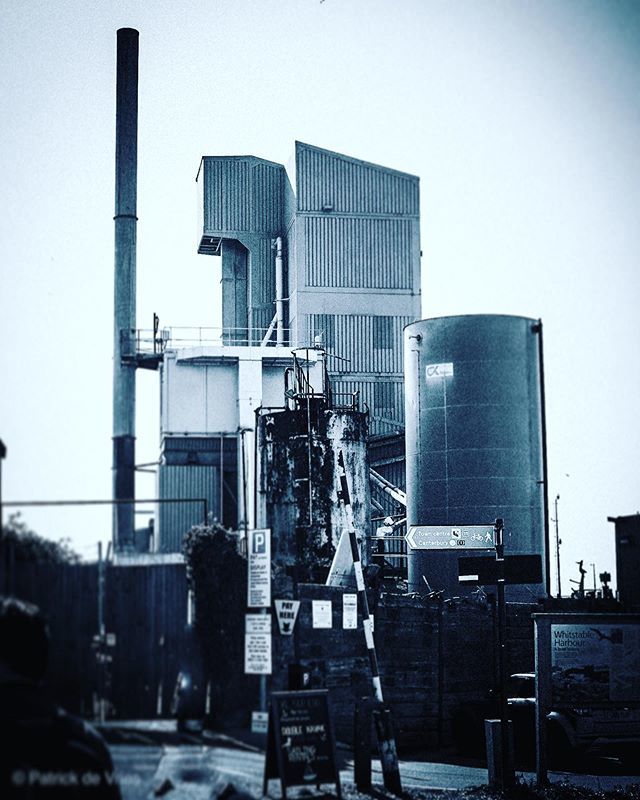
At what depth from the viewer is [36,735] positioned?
8.60 meters

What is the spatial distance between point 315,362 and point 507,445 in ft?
43.7

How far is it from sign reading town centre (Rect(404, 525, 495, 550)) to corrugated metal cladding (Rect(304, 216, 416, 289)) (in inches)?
652

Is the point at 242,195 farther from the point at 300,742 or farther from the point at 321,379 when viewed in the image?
the point at 300,742

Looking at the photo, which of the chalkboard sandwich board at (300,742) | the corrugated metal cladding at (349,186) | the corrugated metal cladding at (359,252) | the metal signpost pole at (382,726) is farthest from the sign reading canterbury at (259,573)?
the corrugated metal cladding at (359,252)

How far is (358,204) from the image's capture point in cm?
4438

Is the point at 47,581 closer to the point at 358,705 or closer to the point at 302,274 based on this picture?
the point at 358,705

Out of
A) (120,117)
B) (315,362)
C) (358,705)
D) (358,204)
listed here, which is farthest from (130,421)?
(358,204)

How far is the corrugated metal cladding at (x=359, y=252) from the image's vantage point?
43688mm

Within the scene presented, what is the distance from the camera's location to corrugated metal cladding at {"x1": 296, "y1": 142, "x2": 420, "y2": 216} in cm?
4331

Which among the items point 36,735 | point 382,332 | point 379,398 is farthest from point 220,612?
point 379,398

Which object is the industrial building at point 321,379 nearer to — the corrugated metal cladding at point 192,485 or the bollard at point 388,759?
the corrugated metal cladding at point 192,485

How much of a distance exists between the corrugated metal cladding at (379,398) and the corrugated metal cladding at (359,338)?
69 centimetres

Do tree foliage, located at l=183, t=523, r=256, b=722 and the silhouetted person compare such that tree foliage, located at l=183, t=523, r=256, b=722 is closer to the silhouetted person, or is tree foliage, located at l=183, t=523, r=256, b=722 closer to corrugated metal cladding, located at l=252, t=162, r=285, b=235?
the silhouetted person

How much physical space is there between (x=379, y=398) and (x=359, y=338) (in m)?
2.66
